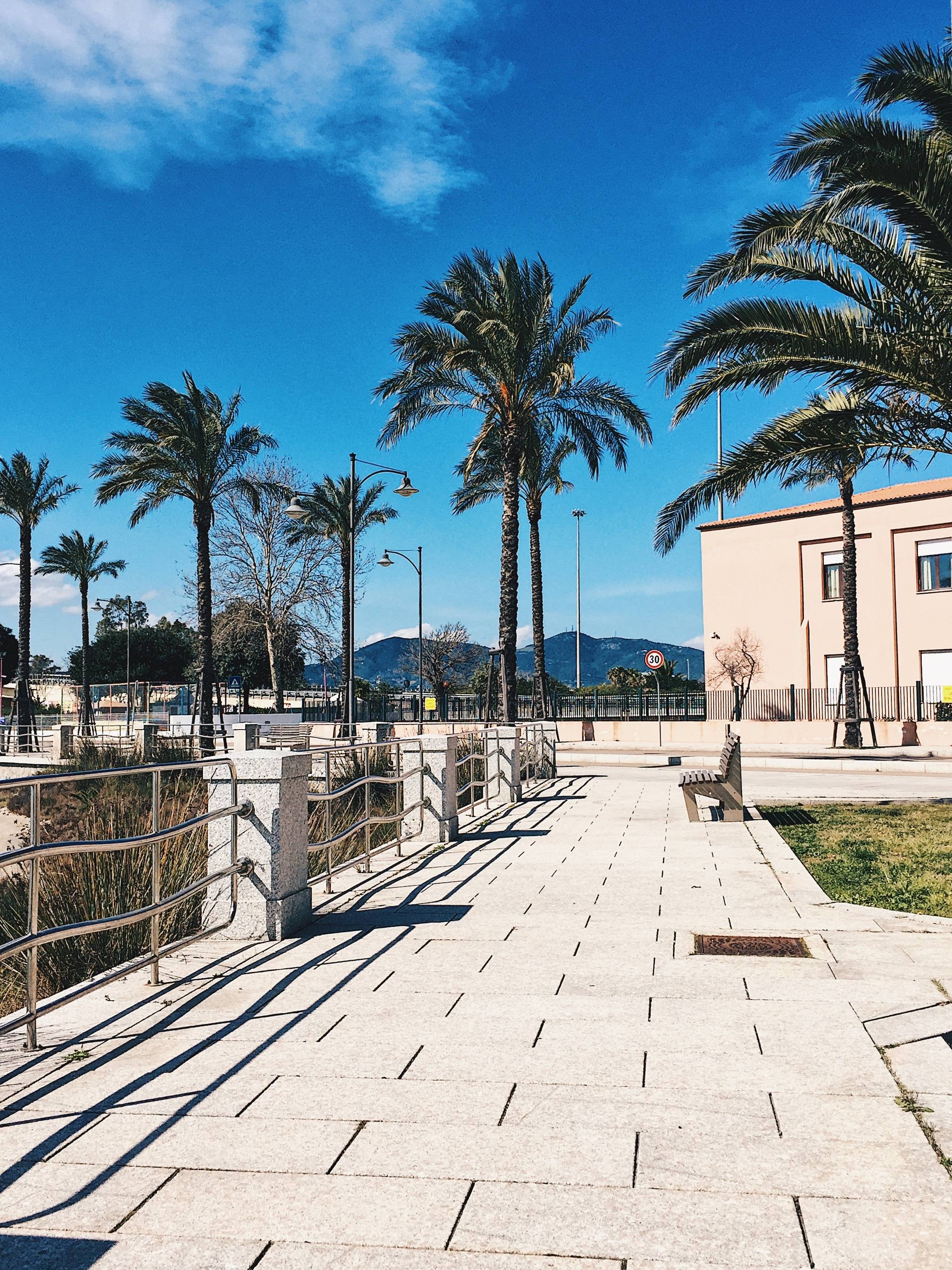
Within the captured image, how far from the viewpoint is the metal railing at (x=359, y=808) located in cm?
757

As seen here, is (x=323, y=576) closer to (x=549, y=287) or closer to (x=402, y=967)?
(x=549, y=287)

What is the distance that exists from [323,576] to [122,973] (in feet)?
132

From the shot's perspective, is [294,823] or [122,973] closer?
[122,973]

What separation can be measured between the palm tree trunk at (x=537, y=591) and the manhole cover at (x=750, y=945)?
2582cm

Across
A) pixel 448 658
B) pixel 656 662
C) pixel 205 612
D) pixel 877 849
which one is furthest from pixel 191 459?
pixel 448 658

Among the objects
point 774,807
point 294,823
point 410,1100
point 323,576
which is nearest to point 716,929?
point 294,823

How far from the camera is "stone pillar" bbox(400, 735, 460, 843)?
10492 mm

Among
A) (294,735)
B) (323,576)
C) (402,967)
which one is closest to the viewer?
(402,967)

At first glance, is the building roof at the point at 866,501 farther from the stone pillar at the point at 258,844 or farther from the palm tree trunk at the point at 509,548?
the stone pillar at the point at 258,844

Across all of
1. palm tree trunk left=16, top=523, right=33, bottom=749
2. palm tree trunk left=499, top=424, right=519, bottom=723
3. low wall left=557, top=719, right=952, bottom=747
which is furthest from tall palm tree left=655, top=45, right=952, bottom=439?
palm tree trunk left=16, top=523, right=33, bottom=749

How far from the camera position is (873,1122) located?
3537 millimetres

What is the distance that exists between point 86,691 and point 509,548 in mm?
30028

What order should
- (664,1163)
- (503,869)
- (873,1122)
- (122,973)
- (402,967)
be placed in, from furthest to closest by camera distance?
(503,869) → (402,967) → (122,973) → (873,1122) → (664,1163)

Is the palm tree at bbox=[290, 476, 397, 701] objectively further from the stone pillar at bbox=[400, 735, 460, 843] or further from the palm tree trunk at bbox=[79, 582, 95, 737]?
the stone pillar at bbox=[400, 735, 460, 843]
